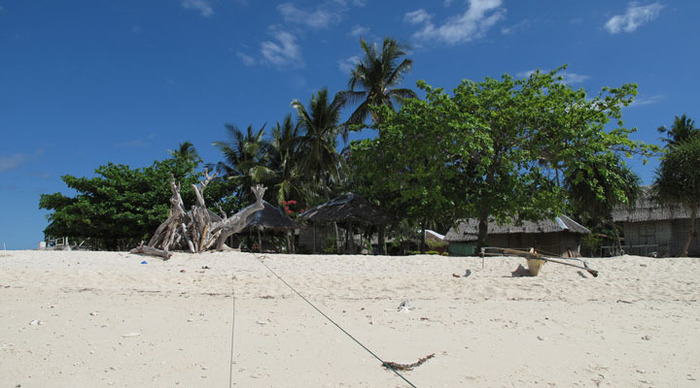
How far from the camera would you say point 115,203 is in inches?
730

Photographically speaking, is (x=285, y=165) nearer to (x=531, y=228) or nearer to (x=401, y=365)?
(x=531, y=228)

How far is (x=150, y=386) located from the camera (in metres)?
3.22

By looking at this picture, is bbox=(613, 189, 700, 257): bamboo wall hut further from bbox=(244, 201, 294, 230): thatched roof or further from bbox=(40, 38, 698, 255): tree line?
bbox=(244, 201, 294, 230): thatched roof

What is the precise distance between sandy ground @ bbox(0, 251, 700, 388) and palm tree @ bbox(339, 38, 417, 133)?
1188 centimetres

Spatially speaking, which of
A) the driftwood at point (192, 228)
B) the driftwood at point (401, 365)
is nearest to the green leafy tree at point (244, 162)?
the driftwood at point (192, 228)

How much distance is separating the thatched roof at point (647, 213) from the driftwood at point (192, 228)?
15.5 metres

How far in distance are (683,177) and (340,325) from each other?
14.6 m

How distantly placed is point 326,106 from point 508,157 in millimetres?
9966

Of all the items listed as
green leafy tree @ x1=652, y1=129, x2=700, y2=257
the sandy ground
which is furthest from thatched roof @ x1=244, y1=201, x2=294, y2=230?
green leafy tree @ x1=652, y1=129, x2=700, y2=257

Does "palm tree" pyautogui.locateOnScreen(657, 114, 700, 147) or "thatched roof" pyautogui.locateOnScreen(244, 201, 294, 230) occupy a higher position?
"palm tree" pyautogui.locateOnScreen(657, 114, 700, 147)

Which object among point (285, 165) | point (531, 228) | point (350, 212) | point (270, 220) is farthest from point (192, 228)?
point (531, 228)

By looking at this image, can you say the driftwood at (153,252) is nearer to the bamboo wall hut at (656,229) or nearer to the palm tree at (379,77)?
the palm tree at (379,77)

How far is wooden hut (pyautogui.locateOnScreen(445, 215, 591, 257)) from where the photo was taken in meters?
19.1

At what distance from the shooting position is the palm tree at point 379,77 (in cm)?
1988
